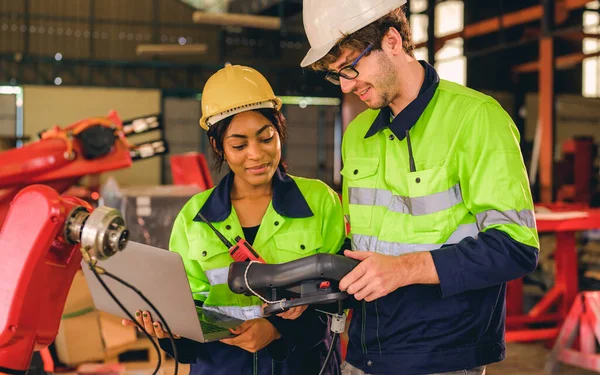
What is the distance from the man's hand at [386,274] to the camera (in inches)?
54.3

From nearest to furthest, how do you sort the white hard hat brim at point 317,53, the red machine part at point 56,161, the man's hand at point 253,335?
1. the white hard hat brim at point 317,53
2. the man's hand at point 253,335
3. the red machine part at point 56,161

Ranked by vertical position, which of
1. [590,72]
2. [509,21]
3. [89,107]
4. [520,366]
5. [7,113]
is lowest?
[520,366]

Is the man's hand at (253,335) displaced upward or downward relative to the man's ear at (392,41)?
downward

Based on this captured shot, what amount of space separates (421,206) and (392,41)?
0.39 m

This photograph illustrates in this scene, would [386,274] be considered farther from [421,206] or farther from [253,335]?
[253,335]

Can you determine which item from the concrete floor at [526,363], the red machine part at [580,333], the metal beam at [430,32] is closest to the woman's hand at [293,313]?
the concrete floor at [526,363]

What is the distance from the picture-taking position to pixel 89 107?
14.3m

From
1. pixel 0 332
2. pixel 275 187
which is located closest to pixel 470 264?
pixel 275 187

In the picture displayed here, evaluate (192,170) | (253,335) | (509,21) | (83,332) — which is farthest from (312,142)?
(253,335)

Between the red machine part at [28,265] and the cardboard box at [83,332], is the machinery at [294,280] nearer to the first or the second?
the red machine part at [28,265]

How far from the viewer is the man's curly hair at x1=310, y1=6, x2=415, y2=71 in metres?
1.55

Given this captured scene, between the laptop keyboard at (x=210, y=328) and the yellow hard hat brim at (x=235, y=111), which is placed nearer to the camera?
the laptop keyboard at (x=210, y=328)

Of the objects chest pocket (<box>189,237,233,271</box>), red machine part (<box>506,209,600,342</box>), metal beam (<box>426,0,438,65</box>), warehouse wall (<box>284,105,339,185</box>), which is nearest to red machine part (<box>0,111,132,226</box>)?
chest pocket (<box>189,237,233,271</box>)

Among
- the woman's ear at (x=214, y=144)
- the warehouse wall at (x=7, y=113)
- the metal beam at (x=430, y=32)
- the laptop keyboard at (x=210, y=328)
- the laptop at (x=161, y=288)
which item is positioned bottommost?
the laptop keyboard at (x=210, y=328)
